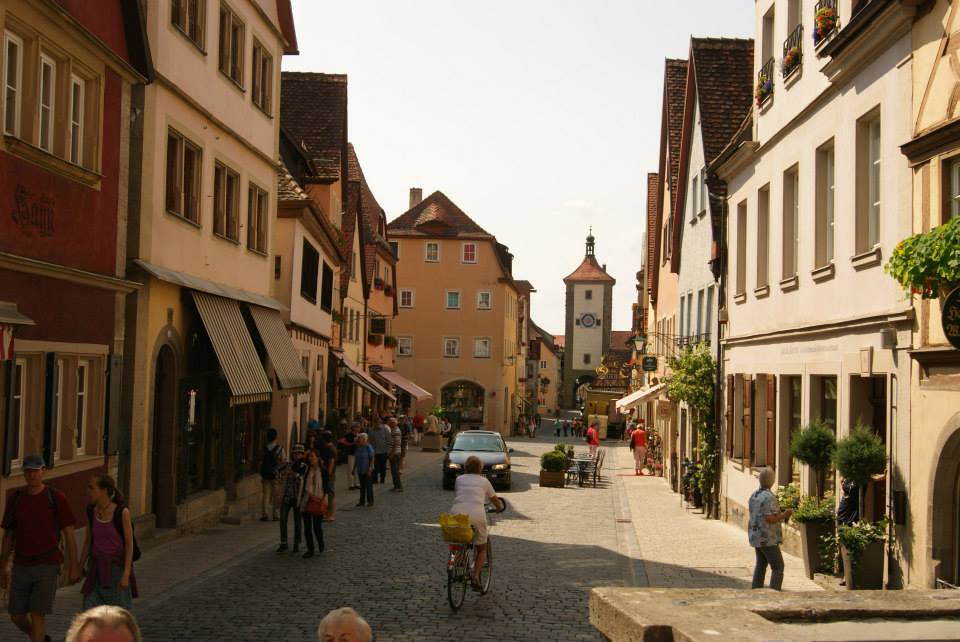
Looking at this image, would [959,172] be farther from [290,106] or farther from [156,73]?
[290,106]

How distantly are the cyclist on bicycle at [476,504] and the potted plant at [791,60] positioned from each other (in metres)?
8.59

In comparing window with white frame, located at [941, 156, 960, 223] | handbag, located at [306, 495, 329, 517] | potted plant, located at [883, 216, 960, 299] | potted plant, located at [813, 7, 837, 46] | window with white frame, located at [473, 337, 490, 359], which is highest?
potted plant, located at [813, 7, 837, 46]

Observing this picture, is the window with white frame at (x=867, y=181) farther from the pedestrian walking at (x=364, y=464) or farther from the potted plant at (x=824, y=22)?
the pedestrian walking at (x=364, y=464)

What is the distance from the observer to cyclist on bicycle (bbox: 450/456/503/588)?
13.1 m

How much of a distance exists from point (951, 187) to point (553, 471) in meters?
21.6

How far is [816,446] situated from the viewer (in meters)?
15.2

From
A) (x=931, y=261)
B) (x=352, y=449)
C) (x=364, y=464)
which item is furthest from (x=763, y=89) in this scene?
(x=352, y=449)

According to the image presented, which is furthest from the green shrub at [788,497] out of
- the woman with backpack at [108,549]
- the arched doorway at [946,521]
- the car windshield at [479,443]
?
the car windshield at [479,443]

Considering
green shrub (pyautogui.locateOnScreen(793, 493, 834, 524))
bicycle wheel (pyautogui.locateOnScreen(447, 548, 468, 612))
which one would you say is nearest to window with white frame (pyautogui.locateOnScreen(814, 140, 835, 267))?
green shrub (pyautogui.locateOnScreen(793, 493, 834, 524))

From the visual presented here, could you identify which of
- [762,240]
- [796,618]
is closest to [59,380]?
[796,618]

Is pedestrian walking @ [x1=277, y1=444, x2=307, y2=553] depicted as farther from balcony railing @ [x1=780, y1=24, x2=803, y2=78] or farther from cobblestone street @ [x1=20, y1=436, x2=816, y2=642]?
balcony railing @ [x1=780, y1=24, x2=803, y2=78]

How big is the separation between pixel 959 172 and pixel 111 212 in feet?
32.9

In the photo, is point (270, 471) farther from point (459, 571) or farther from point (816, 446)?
point (816, 446)

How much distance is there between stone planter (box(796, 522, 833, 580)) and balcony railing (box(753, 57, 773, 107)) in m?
8.09
